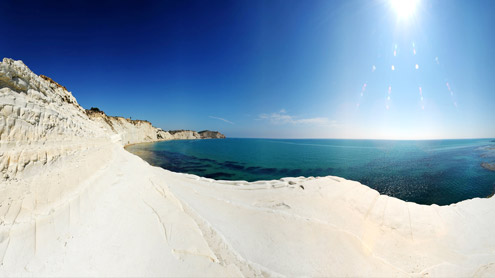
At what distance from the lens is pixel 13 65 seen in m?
5.05

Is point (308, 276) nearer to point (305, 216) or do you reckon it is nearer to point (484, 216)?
point (305, 216)

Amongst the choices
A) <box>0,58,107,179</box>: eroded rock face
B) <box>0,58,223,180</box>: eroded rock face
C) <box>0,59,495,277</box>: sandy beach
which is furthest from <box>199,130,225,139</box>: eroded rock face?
<box>0,59,495,277</box>: sandy beach

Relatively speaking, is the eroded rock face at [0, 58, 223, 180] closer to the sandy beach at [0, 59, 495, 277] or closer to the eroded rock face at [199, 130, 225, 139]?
the sandy beach at [0, 59, 495, 277]

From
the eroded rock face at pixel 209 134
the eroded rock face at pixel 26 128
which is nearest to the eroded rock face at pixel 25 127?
the eroded rock face at pixel 26 128

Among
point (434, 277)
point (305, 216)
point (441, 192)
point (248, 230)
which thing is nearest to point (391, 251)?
point (434, 277)

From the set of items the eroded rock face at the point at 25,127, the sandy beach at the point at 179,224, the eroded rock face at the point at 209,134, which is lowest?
the sandy beach at the point at 179,224

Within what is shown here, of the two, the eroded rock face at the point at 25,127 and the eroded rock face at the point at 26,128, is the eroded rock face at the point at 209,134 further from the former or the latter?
the eroded rock face at the point at 25,127

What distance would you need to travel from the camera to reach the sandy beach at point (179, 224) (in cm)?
325

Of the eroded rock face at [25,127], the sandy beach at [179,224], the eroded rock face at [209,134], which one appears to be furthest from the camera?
the eroded rock face at [209,134]

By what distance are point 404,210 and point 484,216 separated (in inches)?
182

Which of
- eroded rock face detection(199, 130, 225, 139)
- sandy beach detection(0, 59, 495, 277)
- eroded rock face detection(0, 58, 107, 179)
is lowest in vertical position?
sandy beach detection(0, 59, 495, 277)

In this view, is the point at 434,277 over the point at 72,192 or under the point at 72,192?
under

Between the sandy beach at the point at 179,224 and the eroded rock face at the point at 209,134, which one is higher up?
the eroded rock face at the point at 209,134

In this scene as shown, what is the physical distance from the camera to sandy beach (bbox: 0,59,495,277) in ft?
10.7
